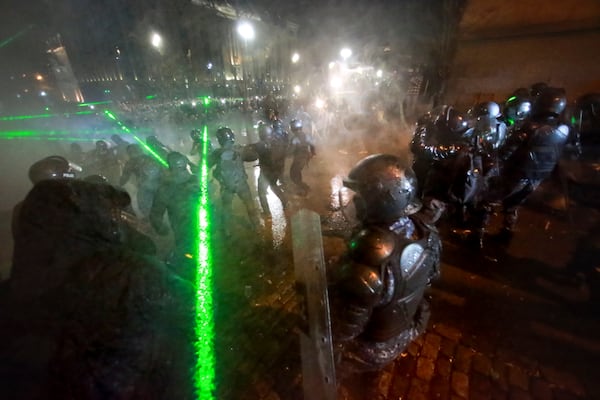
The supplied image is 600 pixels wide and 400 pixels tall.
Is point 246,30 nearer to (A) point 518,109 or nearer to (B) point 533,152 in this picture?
(A) point 518,109

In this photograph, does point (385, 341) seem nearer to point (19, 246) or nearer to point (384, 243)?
point (384, 243)

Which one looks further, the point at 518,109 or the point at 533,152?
the point at 518,109

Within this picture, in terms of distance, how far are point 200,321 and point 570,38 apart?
1250 centimetres

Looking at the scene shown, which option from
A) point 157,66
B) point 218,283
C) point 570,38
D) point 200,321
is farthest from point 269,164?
point 570,38

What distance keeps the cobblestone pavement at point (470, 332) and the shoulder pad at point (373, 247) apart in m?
0.62

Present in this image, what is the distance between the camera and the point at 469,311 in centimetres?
339

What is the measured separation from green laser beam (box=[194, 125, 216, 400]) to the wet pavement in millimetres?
98

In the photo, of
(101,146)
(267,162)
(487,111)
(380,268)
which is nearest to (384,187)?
(380,268)

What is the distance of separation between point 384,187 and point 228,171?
4.16 metres

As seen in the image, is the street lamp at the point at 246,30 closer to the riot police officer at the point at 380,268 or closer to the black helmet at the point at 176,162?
the black helmet at the point at 176,162

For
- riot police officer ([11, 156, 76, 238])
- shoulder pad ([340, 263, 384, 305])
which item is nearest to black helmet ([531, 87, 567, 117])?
shoulder pad ([340, 263, 384, 305])

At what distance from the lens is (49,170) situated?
3.10 metres

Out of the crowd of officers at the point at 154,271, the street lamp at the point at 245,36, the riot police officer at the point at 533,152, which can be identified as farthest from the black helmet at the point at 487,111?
the street lamp at the point at 245,36

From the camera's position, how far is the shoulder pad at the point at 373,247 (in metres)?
1.72
